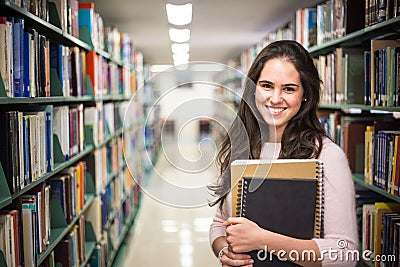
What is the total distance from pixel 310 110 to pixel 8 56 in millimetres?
997

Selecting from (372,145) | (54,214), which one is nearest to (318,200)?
(372,145)

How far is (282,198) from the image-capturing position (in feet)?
4.83

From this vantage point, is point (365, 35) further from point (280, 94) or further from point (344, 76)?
point (280, 94)

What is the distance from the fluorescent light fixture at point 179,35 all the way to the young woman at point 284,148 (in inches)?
174

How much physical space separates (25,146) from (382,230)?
1521mm

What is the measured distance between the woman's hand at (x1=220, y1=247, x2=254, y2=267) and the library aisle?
0.61 feet

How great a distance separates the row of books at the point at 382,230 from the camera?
2.17 metres

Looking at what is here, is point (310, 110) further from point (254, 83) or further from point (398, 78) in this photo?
point (398, 78)

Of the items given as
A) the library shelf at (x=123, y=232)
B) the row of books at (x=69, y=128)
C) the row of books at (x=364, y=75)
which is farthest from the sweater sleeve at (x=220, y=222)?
the library shelf at (x=123, y=232)

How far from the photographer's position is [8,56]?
177 cm

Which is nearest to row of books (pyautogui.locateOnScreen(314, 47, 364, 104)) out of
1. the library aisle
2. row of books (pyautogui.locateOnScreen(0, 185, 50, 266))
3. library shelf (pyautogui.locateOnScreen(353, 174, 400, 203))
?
library shelf (pyautogui.locateOnScreen(353, 174, 400, 203))

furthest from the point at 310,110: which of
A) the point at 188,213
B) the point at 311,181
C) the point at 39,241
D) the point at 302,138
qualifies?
the point at 188,213

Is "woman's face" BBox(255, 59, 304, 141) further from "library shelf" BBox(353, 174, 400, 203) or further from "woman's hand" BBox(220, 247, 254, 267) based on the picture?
"library shelf" BBox(353, 174, 400, 203)

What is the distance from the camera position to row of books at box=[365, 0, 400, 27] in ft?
6.93
